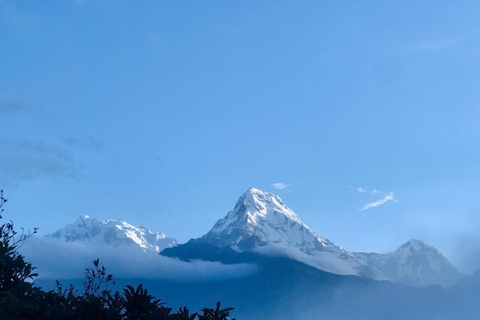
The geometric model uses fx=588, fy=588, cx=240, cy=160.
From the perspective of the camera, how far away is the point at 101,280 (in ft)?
185

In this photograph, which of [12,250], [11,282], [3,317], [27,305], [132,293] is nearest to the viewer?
[3,317]

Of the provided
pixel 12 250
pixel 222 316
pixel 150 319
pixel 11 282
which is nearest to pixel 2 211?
pixel 12 250

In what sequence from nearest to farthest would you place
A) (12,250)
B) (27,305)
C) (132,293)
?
(27,305) < (132,293) < (12,250)

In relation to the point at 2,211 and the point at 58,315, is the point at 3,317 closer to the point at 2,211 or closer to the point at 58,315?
the point at 58,315

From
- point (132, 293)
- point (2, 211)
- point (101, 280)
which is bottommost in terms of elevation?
point (132, 293)

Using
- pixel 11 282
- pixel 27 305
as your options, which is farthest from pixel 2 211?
pixel 27 305

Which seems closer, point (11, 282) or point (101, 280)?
point (11, 282)

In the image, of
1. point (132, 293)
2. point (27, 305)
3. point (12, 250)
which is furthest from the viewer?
point (12, 250)

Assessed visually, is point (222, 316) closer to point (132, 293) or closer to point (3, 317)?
point (132, 293)

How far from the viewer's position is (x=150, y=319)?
37219 mm

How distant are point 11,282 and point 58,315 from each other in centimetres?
874

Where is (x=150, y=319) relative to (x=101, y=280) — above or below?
below

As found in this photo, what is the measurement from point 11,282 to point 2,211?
383 inches

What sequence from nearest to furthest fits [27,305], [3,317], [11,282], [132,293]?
[3,317] → [27,305] → [132,293] → [11,282]
